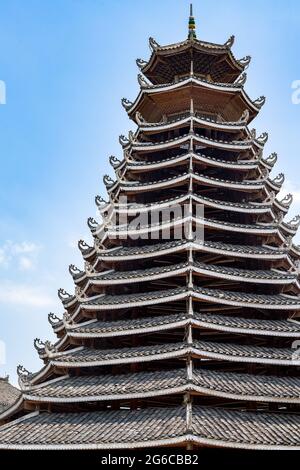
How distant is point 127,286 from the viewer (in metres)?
21.8

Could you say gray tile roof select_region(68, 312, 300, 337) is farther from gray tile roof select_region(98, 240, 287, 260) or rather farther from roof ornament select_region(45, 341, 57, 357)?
gray tile roof select_region(98, 240, 287, 260)

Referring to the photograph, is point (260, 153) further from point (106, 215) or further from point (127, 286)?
point (127, 286)

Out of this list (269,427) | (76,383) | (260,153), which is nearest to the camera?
(269,427)

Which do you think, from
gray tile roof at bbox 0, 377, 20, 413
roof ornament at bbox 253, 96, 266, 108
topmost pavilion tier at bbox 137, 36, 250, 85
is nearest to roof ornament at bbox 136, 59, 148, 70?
topmost pavilion tier at bbox 137, 36, 250, 85

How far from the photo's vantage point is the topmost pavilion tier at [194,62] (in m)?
26.3

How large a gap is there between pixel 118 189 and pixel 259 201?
21.1 feet

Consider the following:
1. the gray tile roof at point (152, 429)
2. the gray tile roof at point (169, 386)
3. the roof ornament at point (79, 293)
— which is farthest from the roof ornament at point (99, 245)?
the gray tile roof at point (152, 429)

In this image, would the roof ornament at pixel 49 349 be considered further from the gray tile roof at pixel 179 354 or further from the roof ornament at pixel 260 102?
the roof ornament at pixel 260 102

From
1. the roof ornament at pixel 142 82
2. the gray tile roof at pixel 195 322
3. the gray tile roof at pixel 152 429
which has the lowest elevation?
the gray tile roof at pixel 152 429

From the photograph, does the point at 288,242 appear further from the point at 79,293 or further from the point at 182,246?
the point at 79,293

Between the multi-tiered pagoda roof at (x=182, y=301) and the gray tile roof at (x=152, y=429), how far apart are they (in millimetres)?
63

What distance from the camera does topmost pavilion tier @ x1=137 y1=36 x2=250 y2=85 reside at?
2633 centimetres

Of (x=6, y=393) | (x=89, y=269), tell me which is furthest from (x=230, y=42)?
(x=6, y=393)
